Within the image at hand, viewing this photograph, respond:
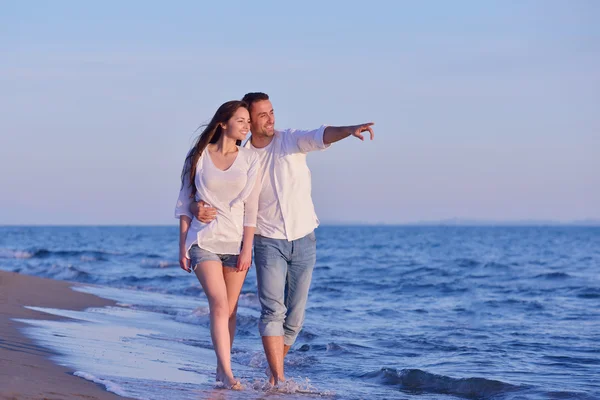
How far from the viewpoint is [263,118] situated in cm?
529

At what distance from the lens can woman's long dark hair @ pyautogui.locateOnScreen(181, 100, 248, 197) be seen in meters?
5.05

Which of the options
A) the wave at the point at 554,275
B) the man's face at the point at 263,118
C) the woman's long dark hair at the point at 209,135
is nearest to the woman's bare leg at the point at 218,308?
the woman's long dark hair at the point at 209,135

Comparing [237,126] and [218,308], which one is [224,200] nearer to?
[237,126]

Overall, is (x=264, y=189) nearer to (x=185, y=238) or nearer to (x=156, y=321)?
(x=185, y=238)

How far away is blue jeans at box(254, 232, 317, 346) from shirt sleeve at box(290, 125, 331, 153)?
67 cm

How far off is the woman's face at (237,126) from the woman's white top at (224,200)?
5.0 inches

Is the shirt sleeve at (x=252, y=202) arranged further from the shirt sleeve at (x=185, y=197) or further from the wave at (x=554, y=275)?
the wave at (x=554, y=275)

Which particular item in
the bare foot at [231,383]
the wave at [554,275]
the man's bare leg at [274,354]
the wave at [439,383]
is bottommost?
the wave at [554,275]

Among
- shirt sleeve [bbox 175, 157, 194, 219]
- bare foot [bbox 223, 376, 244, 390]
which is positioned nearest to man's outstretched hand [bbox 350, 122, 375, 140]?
shirt sleeve [bbox 175, 157, 194, 219]

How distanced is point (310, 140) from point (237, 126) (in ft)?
1.71

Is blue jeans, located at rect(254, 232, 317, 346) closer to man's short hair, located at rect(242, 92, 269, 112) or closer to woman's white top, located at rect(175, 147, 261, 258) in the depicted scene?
woman's white top, located at rect(175, 147, 261, 258)

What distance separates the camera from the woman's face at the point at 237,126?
5.07 m

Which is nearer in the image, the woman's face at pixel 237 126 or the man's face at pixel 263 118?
the woman's face at pixel 237 126

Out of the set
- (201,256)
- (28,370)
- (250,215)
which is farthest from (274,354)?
(28,370)
